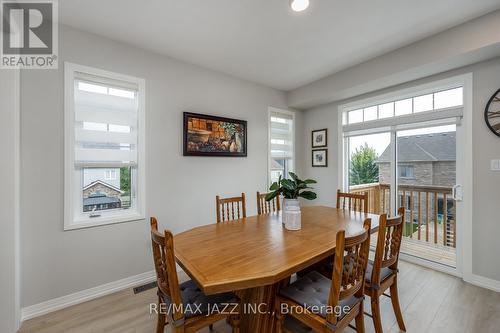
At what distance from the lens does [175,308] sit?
118 cm

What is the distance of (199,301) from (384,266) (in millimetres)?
1336

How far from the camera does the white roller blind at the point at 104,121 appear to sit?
2.22 meters

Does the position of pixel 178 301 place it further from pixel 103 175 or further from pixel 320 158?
pixel 320 158

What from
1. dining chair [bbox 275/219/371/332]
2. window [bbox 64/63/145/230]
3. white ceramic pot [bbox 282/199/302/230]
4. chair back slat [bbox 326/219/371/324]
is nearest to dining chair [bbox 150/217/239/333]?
dining chair [bbox 275/219/371/332]

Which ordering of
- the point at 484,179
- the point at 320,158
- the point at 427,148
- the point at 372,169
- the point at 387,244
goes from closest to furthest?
the point at 387,244, the point at 484,179, the point at 427,148, the point at 372,169, the point at 320,158

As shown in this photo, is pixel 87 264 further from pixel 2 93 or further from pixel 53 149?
pixel 2 93

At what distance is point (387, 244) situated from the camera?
1.61 meters

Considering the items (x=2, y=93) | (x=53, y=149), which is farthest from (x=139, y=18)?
(x=53, y=149)

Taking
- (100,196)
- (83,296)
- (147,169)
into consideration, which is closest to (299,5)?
(147,169)

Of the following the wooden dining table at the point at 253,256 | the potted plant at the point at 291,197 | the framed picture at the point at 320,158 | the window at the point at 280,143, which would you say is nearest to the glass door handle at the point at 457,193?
the wooden dining table at the point at 253,256

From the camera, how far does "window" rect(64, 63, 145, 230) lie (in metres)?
2.15

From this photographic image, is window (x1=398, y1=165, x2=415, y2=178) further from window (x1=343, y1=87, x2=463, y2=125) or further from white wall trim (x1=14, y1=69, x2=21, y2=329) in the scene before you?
white wall trim (x1=14, y1=69, x2=21, y2=329)

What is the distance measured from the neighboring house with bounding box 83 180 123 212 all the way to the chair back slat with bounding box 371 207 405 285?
2.59 m

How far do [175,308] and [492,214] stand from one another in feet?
10.6
